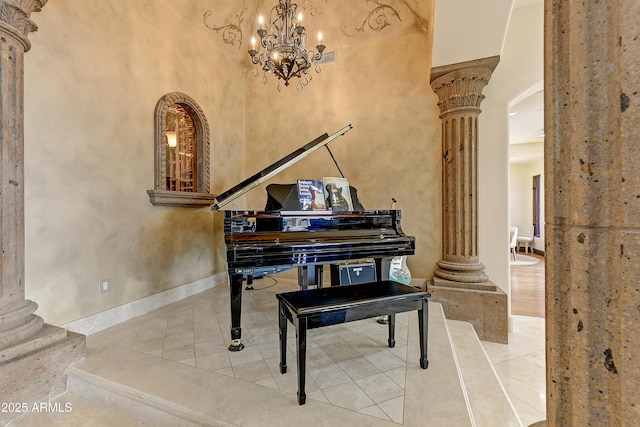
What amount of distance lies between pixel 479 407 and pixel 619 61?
1.99 meters

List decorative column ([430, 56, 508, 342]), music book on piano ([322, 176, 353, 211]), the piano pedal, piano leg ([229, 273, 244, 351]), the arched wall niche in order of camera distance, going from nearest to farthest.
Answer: piano leg ([229, 273, 244, 351])
music book on piano ([322, 176, 353, 211])
decorative column ([430, 56, 508, 342])
the arched wall niche
the piano pedal

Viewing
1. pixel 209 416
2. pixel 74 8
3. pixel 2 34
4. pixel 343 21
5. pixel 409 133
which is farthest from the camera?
pixel 343 21

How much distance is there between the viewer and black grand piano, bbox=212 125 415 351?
82.9 inches

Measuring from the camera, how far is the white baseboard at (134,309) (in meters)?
2.48

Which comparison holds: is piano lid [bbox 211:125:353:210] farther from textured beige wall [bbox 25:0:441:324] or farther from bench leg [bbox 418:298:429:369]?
→ bench leg [bbox 418:298:429:369]

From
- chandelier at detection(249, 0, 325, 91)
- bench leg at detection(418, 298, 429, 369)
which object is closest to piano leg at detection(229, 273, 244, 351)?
bench leg at detection(418, 298, 429, 369)

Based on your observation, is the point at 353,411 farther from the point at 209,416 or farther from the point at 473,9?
the point at 473,9

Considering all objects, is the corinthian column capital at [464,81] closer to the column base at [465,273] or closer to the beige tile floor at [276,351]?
the column base at [465,273]

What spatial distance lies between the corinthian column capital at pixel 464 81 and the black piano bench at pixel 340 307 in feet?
7.85

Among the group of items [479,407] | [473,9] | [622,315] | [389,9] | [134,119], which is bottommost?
[479,407]

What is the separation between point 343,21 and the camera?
3928 mm

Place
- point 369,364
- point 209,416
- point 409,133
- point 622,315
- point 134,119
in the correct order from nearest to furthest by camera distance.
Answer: point 622,315 → point 209,416 → point 369,364 → point 134,119 → point 409,133

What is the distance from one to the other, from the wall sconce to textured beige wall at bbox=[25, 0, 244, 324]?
→ 400 millimetres

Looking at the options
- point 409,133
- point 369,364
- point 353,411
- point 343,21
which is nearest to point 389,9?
point 343,21
